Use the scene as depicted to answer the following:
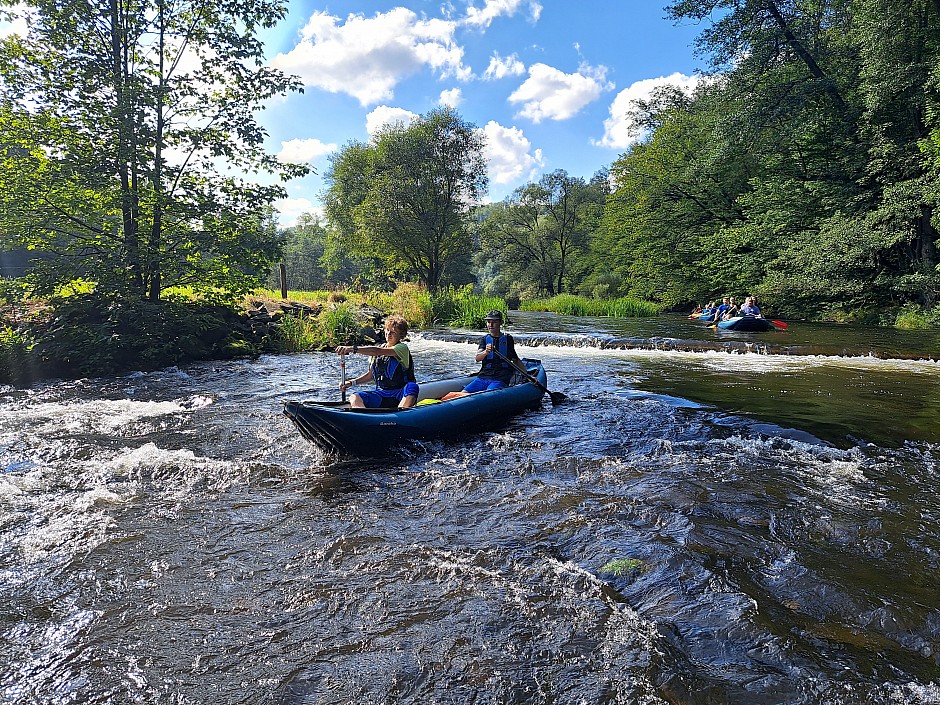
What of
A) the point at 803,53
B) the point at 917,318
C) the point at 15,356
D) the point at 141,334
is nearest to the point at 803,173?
the point at 803,53

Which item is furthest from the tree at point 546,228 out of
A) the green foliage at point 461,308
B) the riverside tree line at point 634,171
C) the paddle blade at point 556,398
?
the paddle blade at point 556,398

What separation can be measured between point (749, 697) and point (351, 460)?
3828 millimetres

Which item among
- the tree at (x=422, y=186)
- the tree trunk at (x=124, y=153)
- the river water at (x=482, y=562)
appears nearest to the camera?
the river water at (x=482, y=562)

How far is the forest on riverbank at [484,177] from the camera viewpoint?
9.59 meters

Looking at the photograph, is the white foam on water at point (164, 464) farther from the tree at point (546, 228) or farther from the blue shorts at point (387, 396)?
the tree at point (546, 228)

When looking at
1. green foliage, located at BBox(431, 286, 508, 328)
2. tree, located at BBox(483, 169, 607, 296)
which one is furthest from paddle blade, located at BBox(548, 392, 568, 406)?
tree, located at BBox(483, 169, 607, 296)

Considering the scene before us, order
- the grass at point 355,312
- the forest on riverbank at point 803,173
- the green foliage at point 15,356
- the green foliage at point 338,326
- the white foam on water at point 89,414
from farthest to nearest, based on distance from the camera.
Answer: the forest on riverbank at point 803,173, the green foliage at point 338,326, the grass at point 355,312, the green foliage at point 15,356, the white foam on water at point 89,414

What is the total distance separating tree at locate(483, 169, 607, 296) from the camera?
44375 millimetres

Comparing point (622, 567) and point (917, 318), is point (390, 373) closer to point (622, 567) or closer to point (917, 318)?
point (622, 567)

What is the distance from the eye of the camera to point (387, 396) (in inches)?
219

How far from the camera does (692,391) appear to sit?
8164 mm

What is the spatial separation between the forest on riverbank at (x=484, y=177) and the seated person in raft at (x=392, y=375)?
6.55 meters

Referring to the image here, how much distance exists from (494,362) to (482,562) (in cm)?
417

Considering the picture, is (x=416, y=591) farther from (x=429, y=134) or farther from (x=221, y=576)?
(x=429, y=134)
